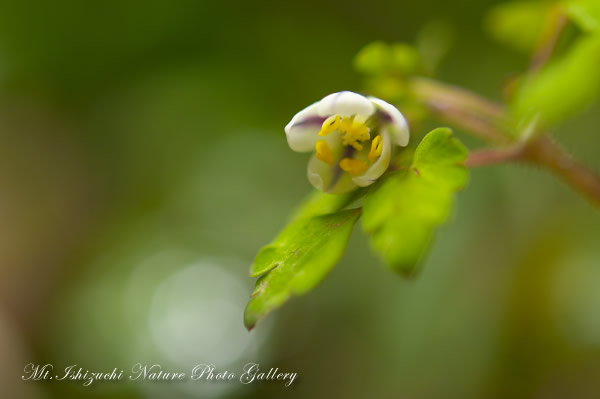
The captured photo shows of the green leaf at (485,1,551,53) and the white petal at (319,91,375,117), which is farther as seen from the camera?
the green leaf at (485,1,551,53)

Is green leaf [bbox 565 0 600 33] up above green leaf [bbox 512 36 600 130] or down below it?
above

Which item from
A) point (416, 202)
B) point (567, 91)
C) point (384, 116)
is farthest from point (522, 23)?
point (416, 202)

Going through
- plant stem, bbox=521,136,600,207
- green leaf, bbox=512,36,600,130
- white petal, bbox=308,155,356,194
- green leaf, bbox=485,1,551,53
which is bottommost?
white petal, bbox=308,155,356,194

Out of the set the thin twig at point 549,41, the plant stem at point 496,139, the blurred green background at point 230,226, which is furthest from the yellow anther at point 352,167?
the blurred green background at point 230,226

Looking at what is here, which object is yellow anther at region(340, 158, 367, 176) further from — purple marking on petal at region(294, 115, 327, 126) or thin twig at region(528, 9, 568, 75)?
thin twig at region(528, 9, 568, 75)

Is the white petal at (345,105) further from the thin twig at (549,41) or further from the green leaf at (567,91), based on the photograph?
the thin twig at (549,41)

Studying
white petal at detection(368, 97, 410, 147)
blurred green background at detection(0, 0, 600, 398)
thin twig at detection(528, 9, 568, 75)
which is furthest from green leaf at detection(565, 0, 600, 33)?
blurred green background at detection(0, 0, 600, 398)

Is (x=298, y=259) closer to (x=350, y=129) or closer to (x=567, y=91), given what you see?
(x=350, y=129)
